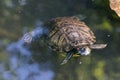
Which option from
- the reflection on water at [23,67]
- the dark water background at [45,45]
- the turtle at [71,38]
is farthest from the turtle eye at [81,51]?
the reflection on water at [23,67]

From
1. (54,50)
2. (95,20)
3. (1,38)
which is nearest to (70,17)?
(95,20)

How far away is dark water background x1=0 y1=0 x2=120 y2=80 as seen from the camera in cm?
384

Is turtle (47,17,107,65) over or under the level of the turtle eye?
over

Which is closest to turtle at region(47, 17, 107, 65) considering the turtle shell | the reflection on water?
the turtle shell

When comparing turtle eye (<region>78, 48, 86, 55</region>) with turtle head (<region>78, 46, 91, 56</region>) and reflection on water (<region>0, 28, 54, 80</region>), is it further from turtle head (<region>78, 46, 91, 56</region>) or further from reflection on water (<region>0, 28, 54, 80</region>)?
reflection on water (<region>0, 28, 54, 80</region>)

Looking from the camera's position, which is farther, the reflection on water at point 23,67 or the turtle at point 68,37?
the turtle at point 68,37

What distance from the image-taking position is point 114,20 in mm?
4586

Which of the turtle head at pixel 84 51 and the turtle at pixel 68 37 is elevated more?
the turtle at pixel 68 37

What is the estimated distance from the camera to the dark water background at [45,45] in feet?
12.6

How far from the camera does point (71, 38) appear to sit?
4016 mm

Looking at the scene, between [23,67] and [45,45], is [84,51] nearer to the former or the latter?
[45,45]

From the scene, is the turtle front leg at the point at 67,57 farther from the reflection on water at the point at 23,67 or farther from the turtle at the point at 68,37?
the reflection on water at the point at 23,67

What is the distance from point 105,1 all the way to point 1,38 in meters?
1.61

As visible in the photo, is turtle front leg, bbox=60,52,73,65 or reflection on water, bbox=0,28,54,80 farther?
turtle front leg, bbox=60,52,73,65
